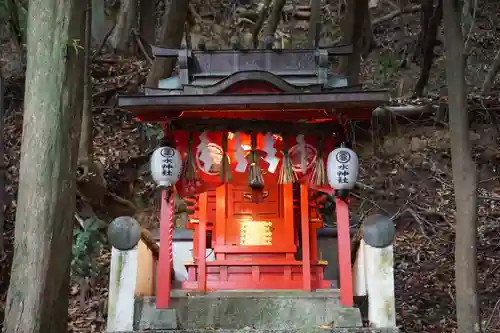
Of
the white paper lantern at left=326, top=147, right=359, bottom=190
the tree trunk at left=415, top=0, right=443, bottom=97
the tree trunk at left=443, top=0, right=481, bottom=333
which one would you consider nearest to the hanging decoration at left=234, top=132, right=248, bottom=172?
the white paper lantern at left=326, top=147, right=359, bottom=190

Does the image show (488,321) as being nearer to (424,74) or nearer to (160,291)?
(160,291)

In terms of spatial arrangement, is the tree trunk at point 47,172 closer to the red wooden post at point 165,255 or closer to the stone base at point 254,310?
the red wooden post at point 165,255

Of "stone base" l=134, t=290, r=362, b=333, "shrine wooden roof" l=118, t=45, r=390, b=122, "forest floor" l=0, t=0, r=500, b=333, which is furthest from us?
"forest floor" l=0, t=0, r=500, b=333

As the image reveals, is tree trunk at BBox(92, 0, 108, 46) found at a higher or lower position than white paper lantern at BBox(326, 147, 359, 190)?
higher

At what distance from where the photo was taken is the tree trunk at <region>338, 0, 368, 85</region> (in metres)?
12.5

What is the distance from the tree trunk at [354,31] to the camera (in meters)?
12.5

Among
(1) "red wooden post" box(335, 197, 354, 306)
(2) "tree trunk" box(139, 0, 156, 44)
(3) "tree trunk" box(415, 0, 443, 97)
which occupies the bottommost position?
(1) "red wooden post" box(335, 197, 354, 306)

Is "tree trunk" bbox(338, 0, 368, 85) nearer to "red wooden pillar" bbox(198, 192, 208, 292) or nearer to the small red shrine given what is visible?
the small red shrine

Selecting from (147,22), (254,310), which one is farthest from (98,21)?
(254,310)

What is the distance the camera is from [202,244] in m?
9.16

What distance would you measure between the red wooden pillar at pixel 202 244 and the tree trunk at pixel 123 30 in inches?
382

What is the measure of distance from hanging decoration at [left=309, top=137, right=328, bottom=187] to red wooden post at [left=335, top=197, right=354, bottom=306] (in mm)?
428

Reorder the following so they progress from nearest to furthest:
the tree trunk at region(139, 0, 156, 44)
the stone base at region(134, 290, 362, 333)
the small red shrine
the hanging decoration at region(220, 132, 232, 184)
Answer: the small red shrine, the stone base at region(134, 290, 362, 333), the hanging decoration at region(220, 132, 232, 184), the tree trunk at region(139, 0, 156, 44)

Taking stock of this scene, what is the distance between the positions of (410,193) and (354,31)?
4426 millimetres
